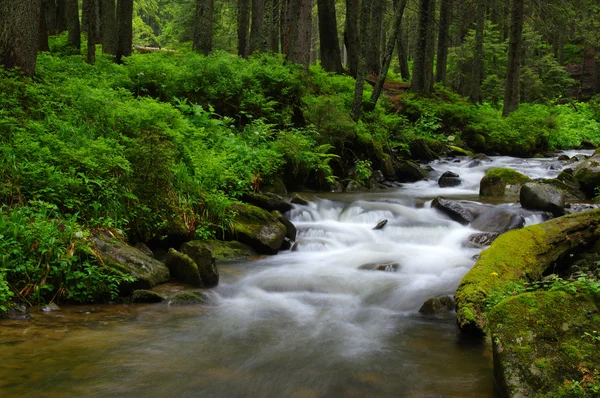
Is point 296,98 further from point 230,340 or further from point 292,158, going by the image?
point 230,340

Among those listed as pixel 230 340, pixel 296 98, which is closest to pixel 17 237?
pixel 230 340

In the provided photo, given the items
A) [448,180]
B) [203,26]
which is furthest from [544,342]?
[203,26]

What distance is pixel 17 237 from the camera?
18.0 ft

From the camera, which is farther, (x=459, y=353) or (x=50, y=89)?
(x=50, y=89)

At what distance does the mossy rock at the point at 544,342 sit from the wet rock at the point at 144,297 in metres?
3.87

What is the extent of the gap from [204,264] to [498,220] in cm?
592

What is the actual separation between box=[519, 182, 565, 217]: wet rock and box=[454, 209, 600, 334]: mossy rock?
274 centimetres

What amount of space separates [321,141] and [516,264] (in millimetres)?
8188

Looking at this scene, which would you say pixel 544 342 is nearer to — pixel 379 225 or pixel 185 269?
pixel 185 269

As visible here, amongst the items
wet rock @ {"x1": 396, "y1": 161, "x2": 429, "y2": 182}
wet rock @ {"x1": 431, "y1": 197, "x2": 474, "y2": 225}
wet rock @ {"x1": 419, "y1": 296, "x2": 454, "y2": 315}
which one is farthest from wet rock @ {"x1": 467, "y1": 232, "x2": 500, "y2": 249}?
wet rock @ {"x1": 396, "y1": 161, "x2": 429, "y2": 182}

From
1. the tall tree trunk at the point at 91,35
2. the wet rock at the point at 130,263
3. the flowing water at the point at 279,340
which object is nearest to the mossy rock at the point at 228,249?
the flowing water at the point at 279,340

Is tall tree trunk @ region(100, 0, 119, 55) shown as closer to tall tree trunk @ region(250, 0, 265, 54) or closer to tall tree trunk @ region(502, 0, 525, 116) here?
tall tree trunk @ region(250, 0, 265, 54)

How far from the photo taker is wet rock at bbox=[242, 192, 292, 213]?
31.6 feet

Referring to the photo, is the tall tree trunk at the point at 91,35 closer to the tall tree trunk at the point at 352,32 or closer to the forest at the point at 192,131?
the forest at the point at 192,131
